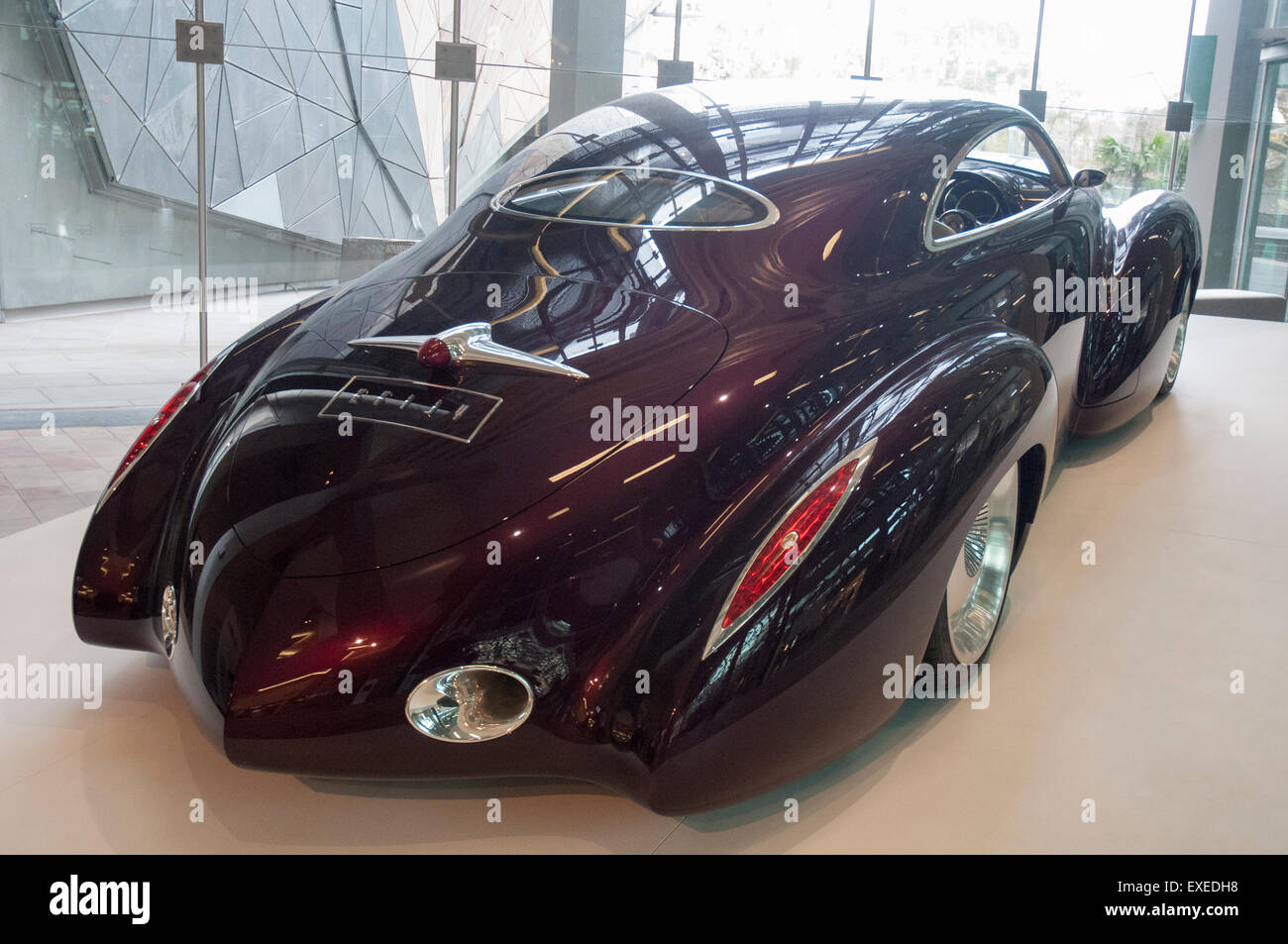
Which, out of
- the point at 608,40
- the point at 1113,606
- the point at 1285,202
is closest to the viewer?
the point at 1113,606

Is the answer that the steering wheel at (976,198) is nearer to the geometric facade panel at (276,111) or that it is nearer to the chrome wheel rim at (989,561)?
the chrome wheel rim at (989,561)

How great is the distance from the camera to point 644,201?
2229 mm

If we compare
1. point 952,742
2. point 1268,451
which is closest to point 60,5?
point 952,742

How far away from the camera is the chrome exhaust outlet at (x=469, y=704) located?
153cm

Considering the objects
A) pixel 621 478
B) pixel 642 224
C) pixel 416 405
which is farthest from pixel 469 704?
pixel 642 224

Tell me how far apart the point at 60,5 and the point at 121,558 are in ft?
11.8

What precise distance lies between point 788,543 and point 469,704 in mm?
547

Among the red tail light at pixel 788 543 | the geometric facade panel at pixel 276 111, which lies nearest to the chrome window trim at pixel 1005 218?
the red tail light at pixel 788 543

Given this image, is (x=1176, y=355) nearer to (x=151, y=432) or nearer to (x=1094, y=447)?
(x=1094, y=447)

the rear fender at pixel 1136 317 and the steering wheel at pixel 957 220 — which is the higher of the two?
the steering wheel at pixel 957 220

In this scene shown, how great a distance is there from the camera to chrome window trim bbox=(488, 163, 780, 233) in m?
2.14

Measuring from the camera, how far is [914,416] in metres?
1.77

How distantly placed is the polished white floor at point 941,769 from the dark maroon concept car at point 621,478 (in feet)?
0.52
